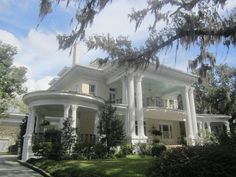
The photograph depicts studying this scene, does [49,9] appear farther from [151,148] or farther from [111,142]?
[151,148]

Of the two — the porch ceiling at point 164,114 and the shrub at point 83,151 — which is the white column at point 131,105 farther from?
the shrub at point 83,151

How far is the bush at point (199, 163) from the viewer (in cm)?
573

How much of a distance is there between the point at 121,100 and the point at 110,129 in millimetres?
6841

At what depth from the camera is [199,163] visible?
589 centimetres

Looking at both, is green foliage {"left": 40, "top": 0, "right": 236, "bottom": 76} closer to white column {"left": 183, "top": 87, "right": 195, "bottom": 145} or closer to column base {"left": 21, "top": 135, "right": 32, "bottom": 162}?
column base {"left": 21, "top": 135, "right": 32, "bottom": 162}

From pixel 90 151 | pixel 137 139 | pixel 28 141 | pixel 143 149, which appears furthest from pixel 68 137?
pixel 137 139

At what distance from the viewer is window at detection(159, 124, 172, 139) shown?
2520cm

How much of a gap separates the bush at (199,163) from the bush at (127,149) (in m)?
9.38

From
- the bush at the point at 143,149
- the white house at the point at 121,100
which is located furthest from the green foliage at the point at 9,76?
the bush at the point at 143,149

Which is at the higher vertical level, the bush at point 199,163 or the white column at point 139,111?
the white column at point 139,111

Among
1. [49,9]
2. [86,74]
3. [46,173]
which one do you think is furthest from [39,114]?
[49,9]

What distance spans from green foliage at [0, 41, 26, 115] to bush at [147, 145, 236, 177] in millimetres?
19596

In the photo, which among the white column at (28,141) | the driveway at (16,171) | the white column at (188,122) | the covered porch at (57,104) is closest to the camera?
the driveway at (16,171)

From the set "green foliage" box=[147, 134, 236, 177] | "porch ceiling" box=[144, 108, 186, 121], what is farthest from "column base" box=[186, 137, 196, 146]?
"green foliage" box=[147, 134, 236, 177]
